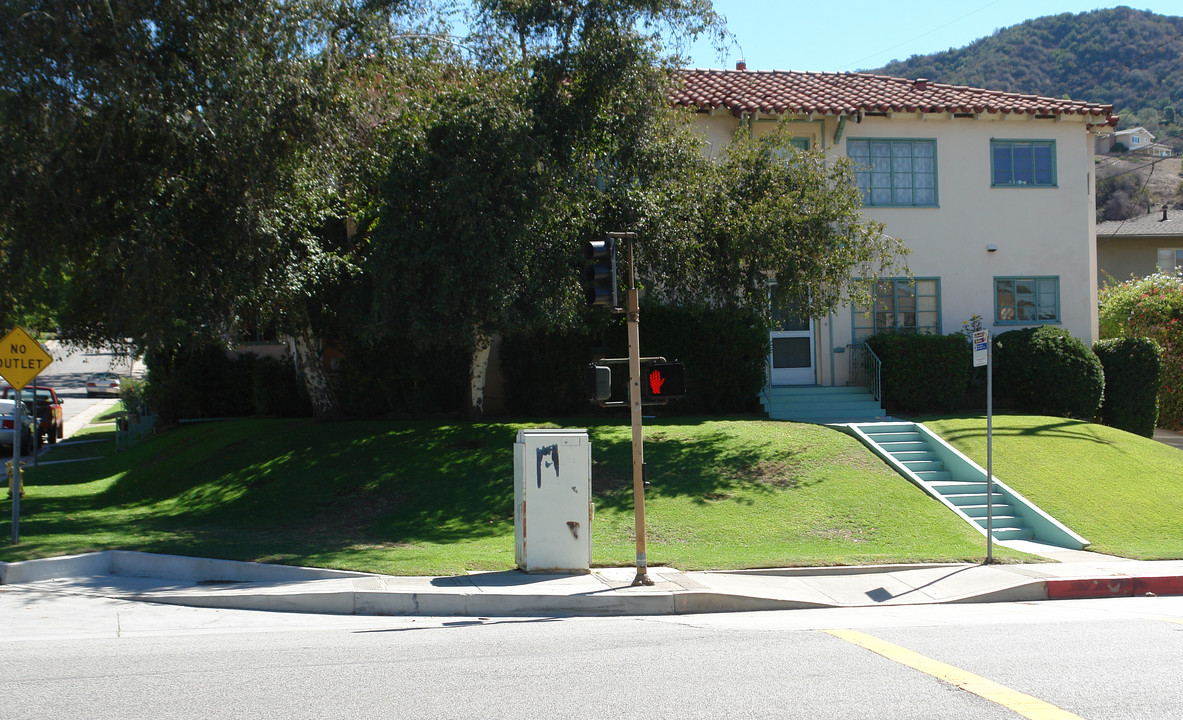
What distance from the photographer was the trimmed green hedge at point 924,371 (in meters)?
19.8

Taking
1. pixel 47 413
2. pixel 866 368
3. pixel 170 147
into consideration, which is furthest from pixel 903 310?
Answer: pixel 47 413

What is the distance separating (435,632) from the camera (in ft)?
25.5

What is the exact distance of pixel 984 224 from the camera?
22.3m

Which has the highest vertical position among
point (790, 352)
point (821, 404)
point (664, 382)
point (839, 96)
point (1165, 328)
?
point (839, 96)

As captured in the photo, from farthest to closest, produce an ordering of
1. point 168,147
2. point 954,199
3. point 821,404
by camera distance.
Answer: point 954,199, point 821,404, point 168,147

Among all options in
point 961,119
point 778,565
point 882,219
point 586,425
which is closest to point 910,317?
point 882,219

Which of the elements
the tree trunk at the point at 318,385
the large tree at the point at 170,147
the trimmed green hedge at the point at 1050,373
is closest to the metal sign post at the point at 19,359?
the large tree at the point at 170,147

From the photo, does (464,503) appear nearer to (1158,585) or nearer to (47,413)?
(1158,585)

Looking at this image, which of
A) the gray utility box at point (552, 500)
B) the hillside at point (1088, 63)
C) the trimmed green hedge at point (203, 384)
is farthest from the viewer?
the hillside at point (1088, 63)

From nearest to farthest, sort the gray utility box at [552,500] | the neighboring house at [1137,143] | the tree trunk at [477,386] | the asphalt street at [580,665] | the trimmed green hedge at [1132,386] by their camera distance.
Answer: the asphalt street at [580,665], the gray utility box at [552,500], the tree trunk at [477,386], the trimmed green hedge at [1132,386], the neighboring house at [1137,143]

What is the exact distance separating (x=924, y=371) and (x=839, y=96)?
723 cm

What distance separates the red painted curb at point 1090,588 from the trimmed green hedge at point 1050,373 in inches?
411

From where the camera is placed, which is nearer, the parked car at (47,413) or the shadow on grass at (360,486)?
the shadow on grass at (360,486)

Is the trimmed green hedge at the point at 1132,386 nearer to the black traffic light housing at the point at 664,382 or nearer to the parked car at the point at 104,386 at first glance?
the black traffic light housing at the point at 664,382
